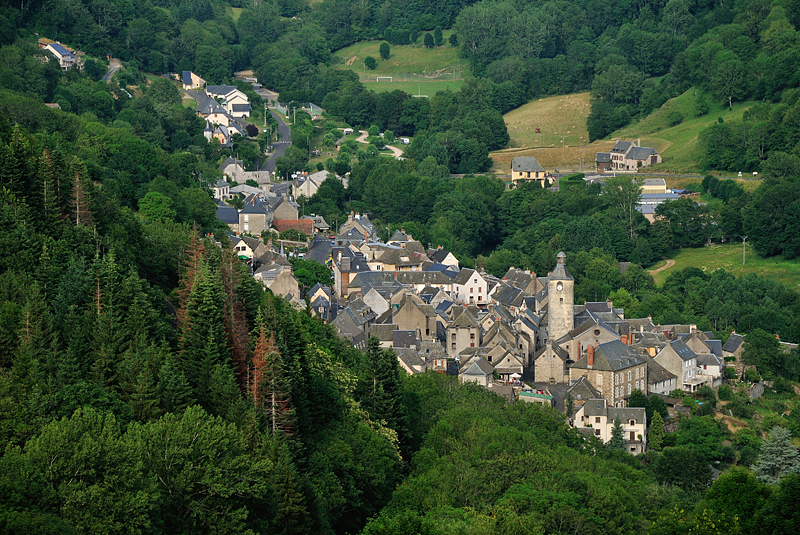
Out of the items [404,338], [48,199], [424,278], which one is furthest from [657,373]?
[48,199]

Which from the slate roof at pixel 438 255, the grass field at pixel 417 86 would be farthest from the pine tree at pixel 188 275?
the grass field at pixel 417 86

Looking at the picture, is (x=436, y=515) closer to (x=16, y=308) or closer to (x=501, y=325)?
(x=16, y=308)

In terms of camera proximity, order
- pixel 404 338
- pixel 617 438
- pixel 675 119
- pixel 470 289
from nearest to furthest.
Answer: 1. pixel 617 438
2. pixel 404 338
3. pixel 470 289
4. pixel 675 119

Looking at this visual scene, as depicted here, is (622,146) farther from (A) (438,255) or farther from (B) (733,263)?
(A) (438,255)

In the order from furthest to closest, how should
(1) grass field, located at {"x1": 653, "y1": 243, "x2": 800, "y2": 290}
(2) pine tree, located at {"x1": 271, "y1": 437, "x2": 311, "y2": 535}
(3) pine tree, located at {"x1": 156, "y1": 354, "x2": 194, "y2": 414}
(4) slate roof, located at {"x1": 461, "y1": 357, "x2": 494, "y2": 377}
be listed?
(1) grass field, located at {"x1": 653, "y1": 243, "x2": 800, "y2": 290}, (4) slate roof, located at {"x1": 461, "y1": 357, "x2": 494, "y2": 377}, (3) pine tree, located at {"x1": 156, "y1": 354, "x2": 194, "y2": 414}, (2) pine tree, located at {"x1": 271, "y1": 437, "x2": 311, "y2": 535}

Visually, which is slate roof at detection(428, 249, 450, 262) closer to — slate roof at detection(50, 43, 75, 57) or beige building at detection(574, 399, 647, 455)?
beige building at detection(574, 399, 647, 455)

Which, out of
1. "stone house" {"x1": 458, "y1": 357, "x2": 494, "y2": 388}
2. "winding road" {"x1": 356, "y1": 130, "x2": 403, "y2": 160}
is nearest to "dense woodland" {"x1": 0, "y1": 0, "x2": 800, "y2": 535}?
"stone house" {"x1": 458, "y1": 357, "x2": 494, "y2": 388}

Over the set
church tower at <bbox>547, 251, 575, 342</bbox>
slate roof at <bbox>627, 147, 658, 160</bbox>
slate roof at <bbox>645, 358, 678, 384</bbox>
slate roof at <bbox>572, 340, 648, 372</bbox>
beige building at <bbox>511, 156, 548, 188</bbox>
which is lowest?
slate roof at <bbox>645, 358, 678, 384</bbox>
